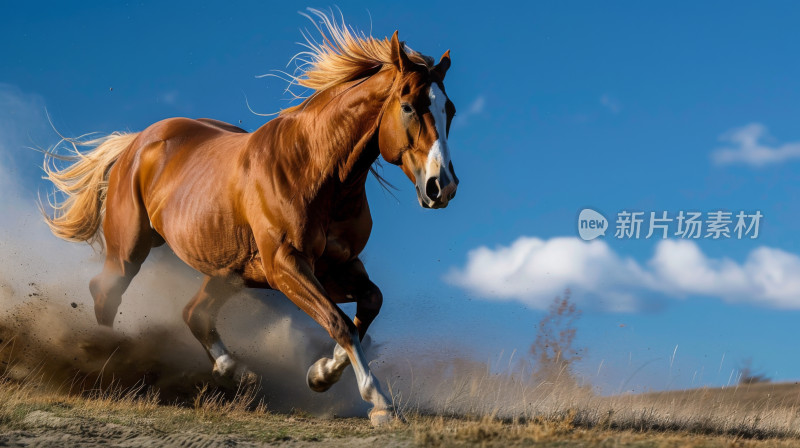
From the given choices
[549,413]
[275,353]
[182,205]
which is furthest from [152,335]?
[549,413]

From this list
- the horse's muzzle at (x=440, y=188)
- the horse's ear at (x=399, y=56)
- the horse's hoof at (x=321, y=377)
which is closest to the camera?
the horse's muzzle at (x=440, y=188)

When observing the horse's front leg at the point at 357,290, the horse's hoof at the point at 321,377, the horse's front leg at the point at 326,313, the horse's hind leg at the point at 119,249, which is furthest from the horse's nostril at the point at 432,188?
the horse's hind leg at the point at 119,249

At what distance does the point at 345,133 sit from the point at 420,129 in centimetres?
77

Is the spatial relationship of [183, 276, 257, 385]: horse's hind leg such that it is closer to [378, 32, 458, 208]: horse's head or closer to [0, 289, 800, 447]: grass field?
[0, 289, 800, 447]: grass field

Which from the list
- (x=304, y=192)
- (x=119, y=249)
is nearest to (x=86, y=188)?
(x=119, y=249)

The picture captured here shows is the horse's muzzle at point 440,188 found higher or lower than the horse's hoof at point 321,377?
higher

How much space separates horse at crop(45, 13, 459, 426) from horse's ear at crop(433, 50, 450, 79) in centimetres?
1

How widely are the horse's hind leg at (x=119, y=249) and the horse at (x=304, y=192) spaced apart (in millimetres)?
13

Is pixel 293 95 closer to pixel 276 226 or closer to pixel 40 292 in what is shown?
pixel 276 226

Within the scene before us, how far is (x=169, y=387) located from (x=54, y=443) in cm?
297

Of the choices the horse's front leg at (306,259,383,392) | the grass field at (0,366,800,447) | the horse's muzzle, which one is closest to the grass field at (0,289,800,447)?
the grass field at (0,366,800,447)

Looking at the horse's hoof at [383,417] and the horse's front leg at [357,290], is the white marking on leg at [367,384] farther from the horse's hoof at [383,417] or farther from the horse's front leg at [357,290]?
the horse's front leg at [357,290]

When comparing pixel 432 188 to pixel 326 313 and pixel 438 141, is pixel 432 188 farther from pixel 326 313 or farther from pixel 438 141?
pixel 326 313

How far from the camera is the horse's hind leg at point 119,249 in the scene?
293 inches
